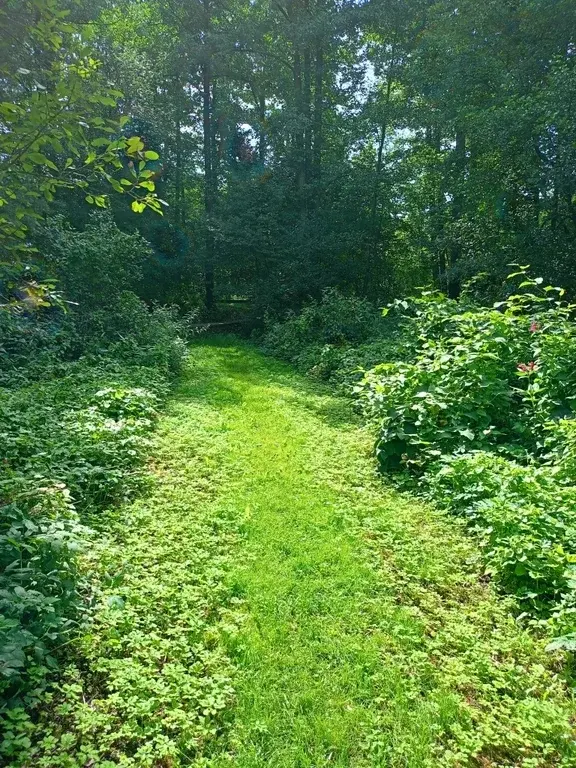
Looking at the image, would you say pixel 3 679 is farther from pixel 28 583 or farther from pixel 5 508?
pixel 5 508

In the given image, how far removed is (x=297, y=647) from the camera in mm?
2295

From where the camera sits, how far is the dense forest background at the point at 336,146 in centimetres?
910

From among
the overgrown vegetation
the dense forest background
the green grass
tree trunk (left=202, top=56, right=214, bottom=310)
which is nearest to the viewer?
the green grass

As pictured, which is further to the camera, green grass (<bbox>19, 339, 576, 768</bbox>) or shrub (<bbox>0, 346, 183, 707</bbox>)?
shrub (<bbox>0, 346, 183, 707</bbox>)

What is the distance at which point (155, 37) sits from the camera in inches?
669

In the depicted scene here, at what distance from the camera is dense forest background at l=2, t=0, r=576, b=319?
358 inches

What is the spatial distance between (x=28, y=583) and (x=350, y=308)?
9.16 meters

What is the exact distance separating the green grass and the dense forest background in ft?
21.9

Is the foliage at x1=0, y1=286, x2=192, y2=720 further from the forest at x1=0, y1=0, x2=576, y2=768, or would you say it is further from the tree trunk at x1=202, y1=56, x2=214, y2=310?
the tree trunk at x1=202, y1=56, x2=214, y2=310

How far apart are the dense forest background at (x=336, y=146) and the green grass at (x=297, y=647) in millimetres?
6663

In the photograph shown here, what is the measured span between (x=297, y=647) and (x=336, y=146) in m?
15.5

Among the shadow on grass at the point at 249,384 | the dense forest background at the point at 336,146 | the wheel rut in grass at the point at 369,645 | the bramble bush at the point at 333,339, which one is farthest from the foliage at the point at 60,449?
the bramble bush at the point at 333,339

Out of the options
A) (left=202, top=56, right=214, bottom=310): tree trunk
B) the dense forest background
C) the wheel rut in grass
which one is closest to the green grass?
the wheel rut in grass

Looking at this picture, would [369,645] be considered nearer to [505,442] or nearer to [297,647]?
[297,647]
